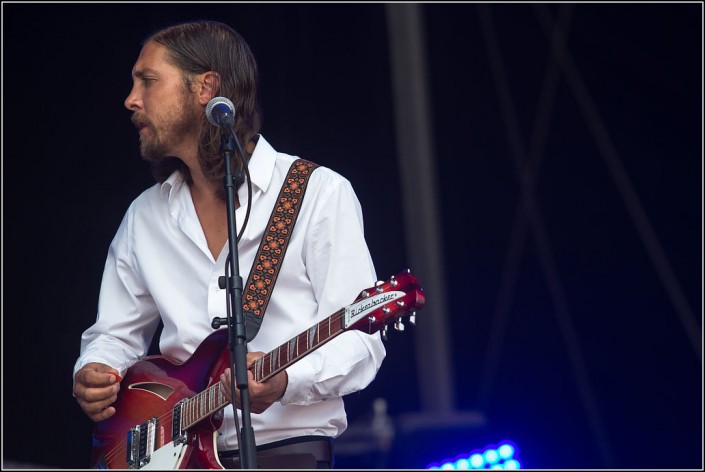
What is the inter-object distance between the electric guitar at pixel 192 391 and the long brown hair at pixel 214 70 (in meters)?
0.64

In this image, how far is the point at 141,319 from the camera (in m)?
2.95

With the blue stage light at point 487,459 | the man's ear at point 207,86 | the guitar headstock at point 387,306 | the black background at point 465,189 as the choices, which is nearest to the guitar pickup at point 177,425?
the guitar headstock at point 387,306

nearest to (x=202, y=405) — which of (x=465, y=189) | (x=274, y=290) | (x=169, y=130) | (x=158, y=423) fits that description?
(x=158, y=423)

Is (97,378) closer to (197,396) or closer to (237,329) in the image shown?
(197,396)

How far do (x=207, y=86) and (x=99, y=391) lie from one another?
995 millimetres

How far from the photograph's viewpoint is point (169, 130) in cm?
280

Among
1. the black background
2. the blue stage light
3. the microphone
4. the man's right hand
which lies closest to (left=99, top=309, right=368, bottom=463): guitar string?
the man's right hand

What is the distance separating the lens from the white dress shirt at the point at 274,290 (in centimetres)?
251

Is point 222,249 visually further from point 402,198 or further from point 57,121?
point 402,198

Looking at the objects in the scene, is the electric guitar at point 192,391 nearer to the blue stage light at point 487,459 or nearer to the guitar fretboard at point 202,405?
the guitar fretboard at point 202,405

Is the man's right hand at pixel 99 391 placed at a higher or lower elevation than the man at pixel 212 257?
lower

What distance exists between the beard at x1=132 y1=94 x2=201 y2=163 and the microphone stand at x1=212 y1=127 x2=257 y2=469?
578 mm

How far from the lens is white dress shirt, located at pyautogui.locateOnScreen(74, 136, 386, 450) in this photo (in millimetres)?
2506

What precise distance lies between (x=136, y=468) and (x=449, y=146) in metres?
3.45
